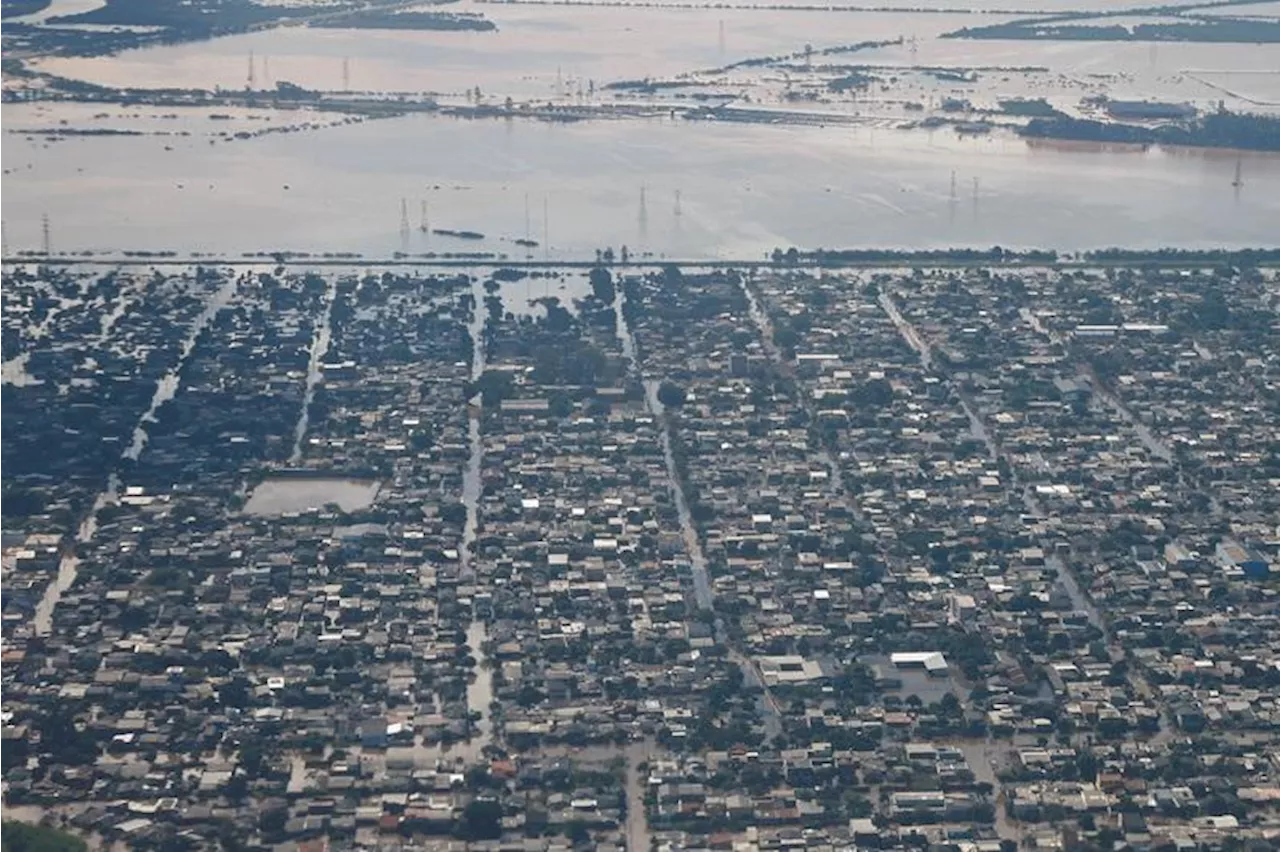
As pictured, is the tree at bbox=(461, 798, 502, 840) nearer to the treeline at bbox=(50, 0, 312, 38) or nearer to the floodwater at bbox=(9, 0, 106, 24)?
the treeline at bbox=(50, 0, 312, 38)

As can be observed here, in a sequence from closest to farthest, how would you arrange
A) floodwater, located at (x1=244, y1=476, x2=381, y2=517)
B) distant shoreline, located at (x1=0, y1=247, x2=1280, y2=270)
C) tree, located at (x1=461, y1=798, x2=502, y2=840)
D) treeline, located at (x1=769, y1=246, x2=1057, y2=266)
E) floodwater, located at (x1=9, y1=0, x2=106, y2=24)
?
tree, located at (x1=461, y1=798, x2=502, y2=840), floodwater, located at (x1=244, y1=476, x2=381, y2=517), distant shoreline, located at (x1=0, y1=247, x2=1280, y2=270), treeline, located at (x1=769, y1=246, x2=1057, y2=266), floodwater, located at (x1=9, y1=0, x2=106, y2=24)

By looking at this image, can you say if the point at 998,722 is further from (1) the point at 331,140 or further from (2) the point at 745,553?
(1) the point at 331,140

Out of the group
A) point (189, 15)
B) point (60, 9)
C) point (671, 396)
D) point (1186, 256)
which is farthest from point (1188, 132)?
point (60, 9)

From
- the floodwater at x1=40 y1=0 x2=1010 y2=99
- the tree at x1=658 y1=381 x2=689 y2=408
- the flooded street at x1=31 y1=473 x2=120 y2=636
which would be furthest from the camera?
the floodwater at x1=40 y1=0 x2=1010 y2=99

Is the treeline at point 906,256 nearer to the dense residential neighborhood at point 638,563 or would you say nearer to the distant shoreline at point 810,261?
the distant shoreline at point 810,261

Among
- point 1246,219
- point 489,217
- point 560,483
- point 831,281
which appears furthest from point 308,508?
point 1246,219

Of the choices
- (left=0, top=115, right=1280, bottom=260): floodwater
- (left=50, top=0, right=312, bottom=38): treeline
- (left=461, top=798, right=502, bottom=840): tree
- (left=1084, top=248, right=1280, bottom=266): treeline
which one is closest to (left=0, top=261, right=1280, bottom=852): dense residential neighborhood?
(left=461, top=798, right=502, bottom=840): tree

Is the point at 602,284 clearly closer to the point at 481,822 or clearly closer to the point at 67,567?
the point at 67,567
